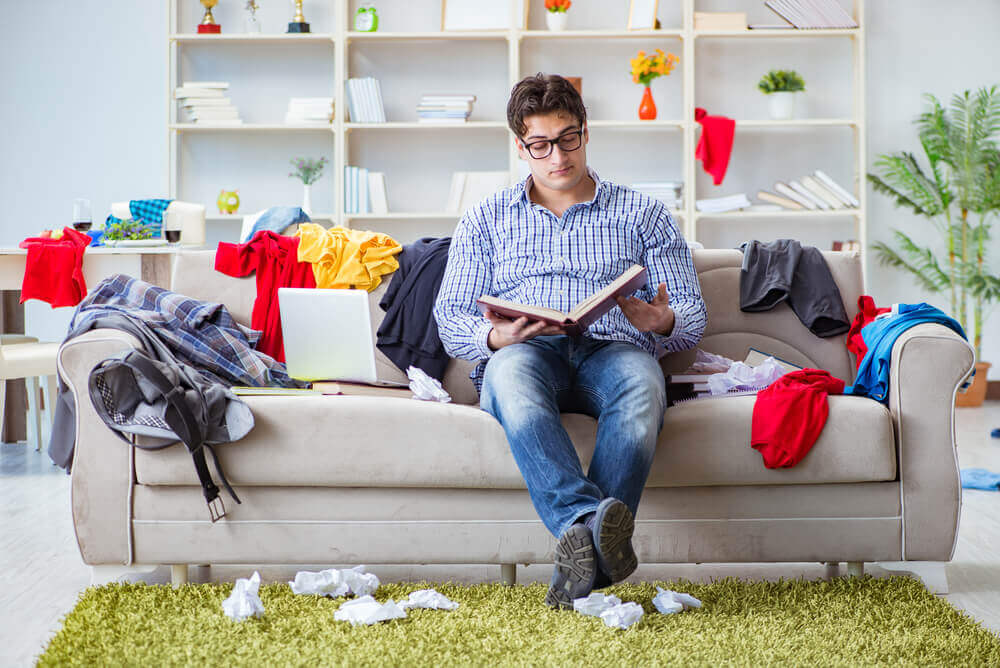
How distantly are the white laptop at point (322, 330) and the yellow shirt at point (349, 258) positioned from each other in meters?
0.09

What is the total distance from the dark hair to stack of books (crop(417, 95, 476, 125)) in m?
3.00

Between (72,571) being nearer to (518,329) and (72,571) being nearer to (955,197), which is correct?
(518,329)

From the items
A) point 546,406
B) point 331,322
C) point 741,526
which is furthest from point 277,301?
point 741,526

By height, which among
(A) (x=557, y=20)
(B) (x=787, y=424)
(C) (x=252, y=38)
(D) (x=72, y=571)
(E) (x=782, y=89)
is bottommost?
(D) (x=72, y=571)

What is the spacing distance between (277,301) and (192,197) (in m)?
3.12

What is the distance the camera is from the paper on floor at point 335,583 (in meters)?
1.99

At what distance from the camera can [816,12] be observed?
5121 mm

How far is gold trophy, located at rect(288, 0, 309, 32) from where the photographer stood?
5156mm

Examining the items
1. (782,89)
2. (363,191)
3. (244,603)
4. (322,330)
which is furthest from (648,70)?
(244,603)

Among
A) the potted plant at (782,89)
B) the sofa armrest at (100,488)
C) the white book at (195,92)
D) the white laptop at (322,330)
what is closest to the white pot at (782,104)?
the potted plant at (782,89)

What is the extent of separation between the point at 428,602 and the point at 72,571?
0.93 m

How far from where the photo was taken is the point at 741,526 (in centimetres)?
206

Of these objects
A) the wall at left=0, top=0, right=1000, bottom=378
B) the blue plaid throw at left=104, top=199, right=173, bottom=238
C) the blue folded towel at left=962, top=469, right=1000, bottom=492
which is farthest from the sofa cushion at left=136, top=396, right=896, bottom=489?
the wall at left=0, top=0, right=1000, bottom=378

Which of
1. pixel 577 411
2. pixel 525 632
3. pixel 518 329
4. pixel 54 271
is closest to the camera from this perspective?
pixel 525 632
